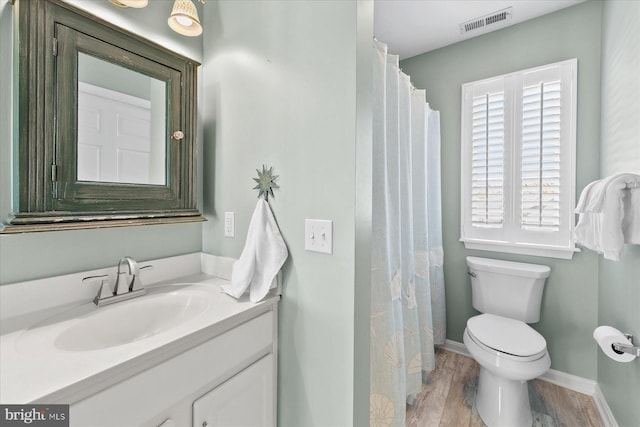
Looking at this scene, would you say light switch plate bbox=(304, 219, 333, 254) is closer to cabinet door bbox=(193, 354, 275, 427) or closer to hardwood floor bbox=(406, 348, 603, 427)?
cabinet door bbox=(193, 354, 275, 427)

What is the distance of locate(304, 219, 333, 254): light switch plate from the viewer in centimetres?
101

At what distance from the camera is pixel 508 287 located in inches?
77.5

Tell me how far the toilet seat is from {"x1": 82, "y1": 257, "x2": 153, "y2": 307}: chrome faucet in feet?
5.81

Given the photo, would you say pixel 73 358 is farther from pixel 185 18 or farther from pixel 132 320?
pixel 185 18

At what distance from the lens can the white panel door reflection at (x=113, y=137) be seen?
103 cm

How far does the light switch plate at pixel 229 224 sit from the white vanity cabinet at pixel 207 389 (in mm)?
408

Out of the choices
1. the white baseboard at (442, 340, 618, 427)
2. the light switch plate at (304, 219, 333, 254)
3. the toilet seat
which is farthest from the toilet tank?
the light switch plate at (304, 219, 333, 254)

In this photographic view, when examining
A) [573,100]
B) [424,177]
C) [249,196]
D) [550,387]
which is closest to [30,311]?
[249,196]

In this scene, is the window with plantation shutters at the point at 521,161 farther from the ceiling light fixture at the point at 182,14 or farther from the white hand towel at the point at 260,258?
the ceiling light fixture at the point at 182,14

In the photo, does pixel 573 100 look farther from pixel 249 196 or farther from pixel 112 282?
pixel 112 282

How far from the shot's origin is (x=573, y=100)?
1.89 meters

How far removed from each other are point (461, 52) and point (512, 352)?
7.16 feet

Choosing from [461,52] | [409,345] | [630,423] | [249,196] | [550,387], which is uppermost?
[461,52]

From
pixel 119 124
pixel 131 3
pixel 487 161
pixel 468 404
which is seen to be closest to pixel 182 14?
pixel 131 3
